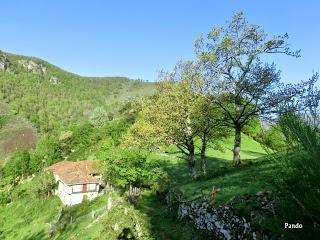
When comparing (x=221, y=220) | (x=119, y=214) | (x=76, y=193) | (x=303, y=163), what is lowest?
(x=76, y=193)

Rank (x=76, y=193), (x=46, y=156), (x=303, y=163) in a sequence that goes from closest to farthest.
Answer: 1. (x=303, y=163)
2. (x=76, y=193)
3. (x=46, y=156)

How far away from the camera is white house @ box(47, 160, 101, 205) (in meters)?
66.7

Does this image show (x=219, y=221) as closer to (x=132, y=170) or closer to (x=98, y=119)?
(x=132, y=170)

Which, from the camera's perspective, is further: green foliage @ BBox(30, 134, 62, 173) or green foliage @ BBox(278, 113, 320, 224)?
green foliage @ BBox(30, 134, 62, 173)

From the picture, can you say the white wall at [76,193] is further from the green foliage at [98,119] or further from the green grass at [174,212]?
the green foliage at [98,119]

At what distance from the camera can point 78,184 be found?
68188mm

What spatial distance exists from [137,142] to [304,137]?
99.3ft

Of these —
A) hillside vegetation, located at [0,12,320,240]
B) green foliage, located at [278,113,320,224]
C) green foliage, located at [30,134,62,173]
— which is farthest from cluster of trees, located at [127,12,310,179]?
green foliage, located at [30,134,62,173]

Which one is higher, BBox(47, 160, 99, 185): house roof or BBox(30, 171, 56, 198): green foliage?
BBox(47, 160, 99, 185): house roof

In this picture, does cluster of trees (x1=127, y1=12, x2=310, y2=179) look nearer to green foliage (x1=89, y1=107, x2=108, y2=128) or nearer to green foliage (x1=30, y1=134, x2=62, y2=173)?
green foliage (x1=30, y1=134, x2=62, y2=173)

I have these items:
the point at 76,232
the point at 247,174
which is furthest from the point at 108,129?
the point at 247,174

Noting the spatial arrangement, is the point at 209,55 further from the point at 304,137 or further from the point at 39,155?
the point at 39,155

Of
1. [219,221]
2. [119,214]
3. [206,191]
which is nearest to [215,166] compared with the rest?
[119,214]

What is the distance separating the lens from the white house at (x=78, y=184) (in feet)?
219
